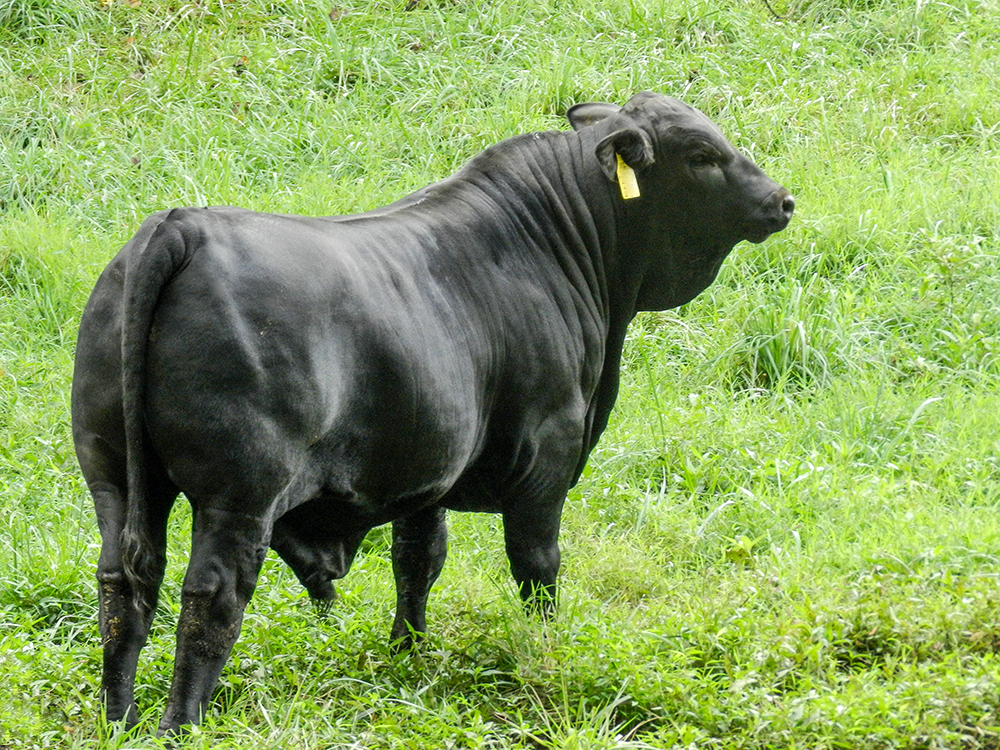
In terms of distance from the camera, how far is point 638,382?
22.6ft

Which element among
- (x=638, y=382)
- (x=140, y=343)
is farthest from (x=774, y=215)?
(x=638, y=382)

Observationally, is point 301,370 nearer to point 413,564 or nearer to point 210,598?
point 210,598

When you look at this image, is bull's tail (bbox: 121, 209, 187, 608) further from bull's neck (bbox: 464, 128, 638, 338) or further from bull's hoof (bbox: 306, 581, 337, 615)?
bull's neck (bbox: 464, 128, 638, 338)

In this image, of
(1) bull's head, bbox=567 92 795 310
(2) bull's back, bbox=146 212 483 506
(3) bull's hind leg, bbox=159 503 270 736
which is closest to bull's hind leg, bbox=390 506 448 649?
(2) bull's back, bbox=146 212 483 506

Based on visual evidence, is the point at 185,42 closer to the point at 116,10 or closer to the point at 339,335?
the point at 116,10

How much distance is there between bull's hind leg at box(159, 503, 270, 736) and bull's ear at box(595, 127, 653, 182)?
174 cm

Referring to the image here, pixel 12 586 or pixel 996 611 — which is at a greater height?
pixel 996 611

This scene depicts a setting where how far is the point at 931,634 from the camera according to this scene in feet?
14.2

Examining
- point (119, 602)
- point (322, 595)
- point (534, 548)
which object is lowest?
point (322, 595)

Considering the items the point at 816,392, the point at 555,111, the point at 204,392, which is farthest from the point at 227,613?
the point at 555,111

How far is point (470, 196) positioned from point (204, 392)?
141 centimetres

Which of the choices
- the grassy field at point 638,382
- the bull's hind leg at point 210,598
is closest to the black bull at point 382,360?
the bull's hind leg at point 210,598

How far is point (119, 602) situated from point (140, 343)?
2.74 ft

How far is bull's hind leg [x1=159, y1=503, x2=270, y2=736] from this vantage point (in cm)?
347
